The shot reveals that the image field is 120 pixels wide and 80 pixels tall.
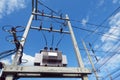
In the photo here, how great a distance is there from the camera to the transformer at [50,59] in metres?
4.72

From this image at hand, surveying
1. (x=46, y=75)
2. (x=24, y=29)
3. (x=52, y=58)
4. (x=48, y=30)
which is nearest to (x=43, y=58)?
(x=52, y=58)

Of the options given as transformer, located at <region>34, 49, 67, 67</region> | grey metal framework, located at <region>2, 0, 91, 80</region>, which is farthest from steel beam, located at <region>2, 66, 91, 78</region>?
transformer, located at <region>34, 49, 67, 67</region>

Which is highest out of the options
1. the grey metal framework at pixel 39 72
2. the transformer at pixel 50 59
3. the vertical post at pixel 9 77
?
the transformer at pixel 50 59

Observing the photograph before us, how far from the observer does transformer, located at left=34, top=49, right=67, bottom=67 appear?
4719mm

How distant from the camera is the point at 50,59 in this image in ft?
15.9

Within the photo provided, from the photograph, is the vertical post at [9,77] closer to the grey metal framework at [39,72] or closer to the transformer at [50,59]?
the grey metal framework at [39,72]

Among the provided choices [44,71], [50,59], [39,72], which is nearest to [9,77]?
[39,72]

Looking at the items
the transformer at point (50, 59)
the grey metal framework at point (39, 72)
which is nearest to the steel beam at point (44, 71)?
the grey metal framework at point (39, 72)

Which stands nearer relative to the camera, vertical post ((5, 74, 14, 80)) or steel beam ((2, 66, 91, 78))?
vertical post ((5, 74, 14, 80))

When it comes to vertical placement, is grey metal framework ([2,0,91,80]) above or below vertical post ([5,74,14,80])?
above

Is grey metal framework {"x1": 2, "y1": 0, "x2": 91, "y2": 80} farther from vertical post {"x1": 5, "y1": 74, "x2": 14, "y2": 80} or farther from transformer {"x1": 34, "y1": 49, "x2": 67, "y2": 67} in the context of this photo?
transformer {"x1": 34, "y1": 49, "x2": 67, "y2": 67}

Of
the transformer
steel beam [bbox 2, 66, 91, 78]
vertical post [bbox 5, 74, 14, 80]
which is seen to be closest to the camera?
vertical post [bbox 5, 74, 14, 80]

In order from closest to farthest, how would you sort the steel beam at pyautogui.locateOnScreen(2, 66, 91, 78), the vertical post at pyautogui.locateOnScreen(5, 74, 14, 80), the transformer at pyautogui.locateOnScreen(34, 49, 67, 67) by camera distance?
the vertical post at pyautogui.locateOnScreen(5, 74, 14, 80) → the steel beam at pyautogui.locateOnScreen(2, 66, 91, 78) → the transformer at pyautogui.locateOnScreen(34, 49, 67, 67)

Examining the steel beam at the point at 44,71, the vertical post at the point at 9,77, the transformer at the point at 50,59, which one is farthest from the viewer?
the transformer at the point at 50,59
